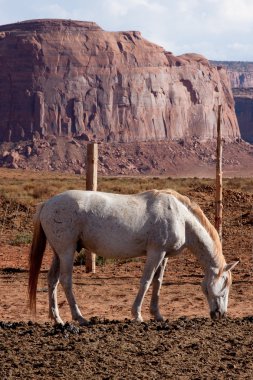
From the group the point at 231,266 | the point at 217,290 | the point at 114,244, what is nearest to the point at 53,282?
the point at 114,244

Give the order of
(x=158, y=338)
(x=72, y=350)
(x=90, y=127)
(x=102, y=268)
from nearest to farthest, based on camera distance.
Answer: (x=72, y=350) < (x=158, y=338) < (x=102, y=268) < (x=90, y=127)

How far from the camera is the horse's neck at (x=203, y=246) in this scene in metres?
9.21

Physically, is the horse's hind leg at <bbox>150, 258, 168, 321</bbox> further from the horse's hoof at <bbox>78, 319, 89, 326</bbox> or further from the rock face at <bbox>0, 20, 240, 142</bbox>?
the rock face at <bbox>0, 20, 240, 142</bbox>

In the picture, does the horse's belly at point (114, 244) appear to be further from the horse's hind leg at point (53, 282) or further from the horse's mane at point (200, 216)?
the horse's mane at point (200, 216)

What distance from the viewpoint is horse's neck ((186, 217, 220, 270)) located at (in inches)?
363

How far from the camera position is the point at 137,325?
26.8 ft

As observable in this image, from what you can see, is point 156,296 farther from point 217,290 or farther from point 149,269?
point 217,290

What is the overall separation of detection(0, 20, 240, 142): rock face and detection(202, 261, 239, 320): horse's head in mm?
97733

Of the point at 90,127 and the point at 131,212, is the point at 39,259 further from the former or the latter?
the point at 90,127

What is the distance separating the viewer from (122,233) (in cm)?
896

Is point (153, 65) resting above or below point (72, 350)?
above

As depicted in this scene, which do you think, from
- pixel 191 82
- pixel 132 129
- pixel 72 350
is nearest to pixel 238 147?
pixel 191 82

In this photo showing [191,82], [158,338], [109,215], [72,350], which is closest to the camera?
[72,350]

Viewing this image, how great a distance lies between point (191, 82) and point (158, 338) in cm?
11687
